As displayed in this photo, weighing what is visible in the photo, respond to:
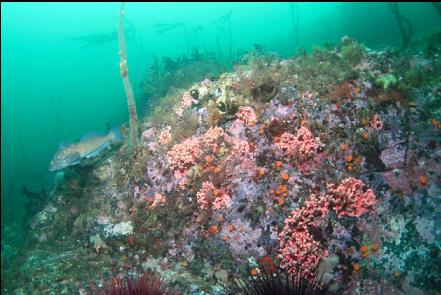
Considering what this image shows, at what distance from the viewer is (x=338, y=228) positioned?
4.66 metres

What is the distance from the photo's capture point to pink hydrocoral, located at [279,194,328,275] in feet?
14.9

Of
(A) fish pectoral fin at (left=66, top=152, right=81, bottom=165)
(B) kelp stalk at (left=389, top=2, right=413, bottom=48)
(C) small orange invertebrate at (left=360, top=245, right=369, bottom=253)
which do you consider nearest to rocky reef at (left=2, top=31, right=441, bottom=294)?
(C) small orange invertebrate at (left=360, top=245, right=369, bottom=253)

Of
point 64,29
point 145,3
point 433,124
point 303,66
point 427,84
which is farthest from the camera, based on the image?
point 145,3

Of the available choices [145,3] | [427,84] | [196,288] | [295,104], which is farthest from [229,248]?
[145,3]

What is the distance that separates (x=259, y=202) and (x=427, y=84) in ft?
12.5

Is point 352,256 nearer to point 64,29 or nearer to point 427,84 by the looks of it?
point 427,84

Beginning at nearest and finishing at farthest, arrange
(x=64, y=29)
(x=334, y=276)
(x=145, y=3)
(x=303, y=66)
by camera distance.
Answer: (x=334, y=276) < (x=303, y=66) < (x=64, y=29) < (x=145, y=3)

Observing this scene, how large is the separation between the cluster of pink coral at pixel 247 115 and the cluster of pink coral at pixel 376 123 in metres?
2.07

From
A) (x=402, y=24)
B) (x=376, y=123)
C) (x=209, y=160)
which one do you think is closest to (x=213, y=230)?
(x=209, y=160)

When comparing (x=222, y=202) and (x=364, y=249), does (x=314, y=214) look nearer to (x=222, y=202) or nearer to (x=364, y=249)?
(x=364, y=249)

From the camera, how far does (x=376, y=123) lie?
17.3ft

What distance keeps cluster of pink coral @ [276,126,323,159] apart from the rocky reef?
24mm

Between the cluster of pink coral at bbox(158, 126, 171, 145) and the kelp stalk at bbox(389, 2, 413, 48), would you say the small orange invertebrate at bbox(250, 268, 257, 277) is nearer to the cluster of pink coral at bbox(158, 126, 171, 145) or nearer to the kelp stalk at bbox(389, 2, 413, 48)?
the cluster of pink coral at bbox(158, 126, 171, 145)

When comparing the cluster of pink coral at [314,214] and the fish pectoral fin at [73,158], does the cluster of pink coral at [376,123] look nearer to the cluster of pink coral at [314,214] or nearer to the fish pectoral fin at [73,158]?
the cluster of pink coral at [314,214]
